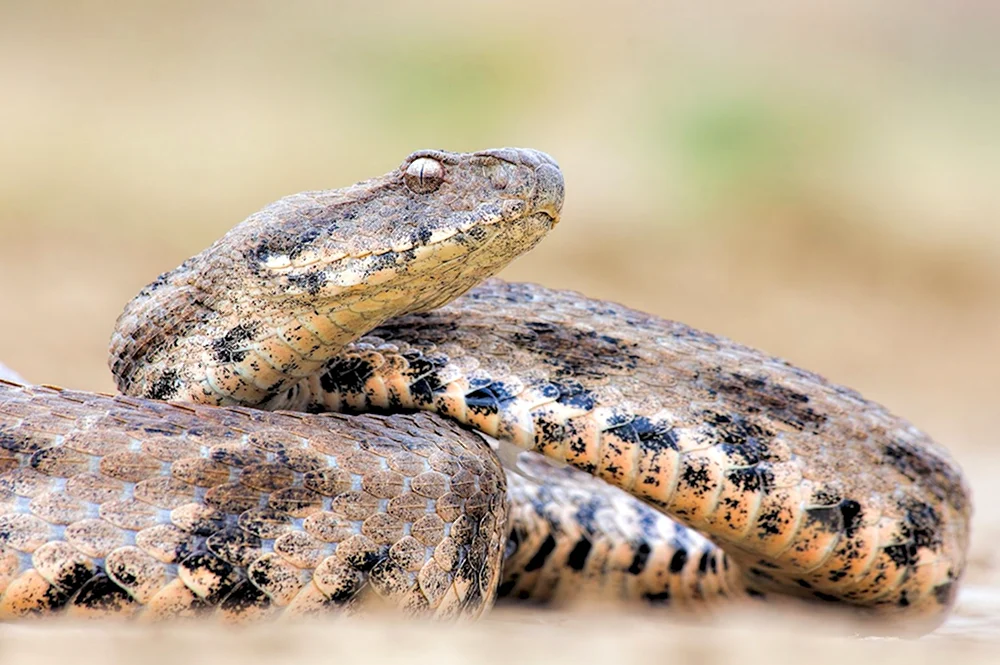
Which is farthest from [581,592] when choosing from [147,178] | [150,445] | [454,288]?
[147,178]

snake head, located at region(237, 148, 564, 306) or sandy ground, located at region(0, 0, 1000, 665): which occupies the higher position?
sandy ground, located at region(0, 0, 1000, 665)

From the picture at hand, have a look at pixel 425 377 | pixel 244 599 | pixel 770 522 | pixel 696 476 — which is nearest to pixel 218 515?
pixel 244 599

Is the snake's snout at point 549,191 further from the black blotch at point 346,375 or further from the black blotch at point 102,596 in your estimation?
the black blotch at point 102,596

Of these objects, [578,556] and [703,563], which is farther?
[578,556]

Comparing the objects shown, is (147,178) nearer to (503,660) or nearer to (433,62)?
(433,62)

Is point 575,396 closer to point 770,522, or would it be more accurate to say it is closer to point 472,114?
point 770,522

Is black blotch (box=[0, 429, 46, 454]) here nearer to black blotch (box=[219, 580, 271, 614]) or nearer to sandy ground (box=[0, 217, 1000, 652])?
black blotch (box=[219, 580, 271, 614])

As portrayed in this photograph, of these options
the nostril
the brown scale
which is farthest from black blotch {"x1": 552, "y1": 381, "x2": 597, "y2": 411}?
the nostril
